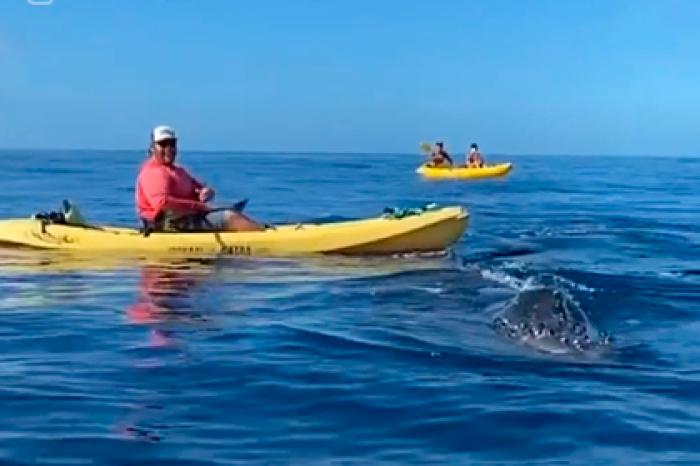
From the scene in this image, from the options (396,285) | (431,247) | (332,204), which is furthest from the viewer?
Result: (332,204)

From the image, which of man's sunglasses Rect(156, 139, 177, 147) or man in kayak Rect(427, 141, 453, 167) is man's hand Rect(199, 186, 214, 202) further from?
man in kayak Rect(427, 141, 453, 167)

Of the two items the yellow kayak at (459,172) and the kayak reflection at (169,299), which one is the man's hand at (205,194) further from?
the yellow kayak at (459,172)

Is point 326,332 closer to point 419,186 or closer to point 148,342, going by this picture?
point 148,342

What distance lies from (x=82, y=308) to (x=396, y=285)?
10.9 feet

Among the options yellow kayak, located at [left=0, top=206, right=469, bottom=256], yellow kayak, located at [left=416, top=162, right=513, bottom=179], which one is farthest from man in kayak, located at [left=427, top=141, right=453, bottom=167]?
yellow kayak, located at [left=0, top=206, right=469, bottom=256]

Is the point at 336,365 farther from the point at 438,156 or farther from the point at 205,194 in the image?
the point at 438,156

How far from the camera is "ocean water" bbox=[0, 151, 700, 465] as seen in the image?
5.32m

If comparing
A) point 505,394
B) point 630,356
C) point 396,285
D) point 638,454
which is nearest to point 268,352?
point 505,394

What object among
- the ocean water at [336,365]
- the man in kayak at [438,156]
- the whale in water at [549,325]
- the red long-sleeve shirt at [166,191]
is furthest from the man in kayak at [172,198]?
the man in kayak at [438,156]

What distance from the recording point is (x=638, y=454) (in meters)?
5.25

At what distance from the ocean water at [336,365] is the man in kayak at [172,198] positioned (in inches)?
34.1

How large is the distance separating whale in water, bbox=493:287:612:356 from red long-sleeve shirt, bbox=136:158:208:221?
16.6ft

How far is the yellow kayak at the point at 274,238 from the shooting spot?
1367 centimetres

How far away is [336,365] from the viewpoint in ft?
23.6
